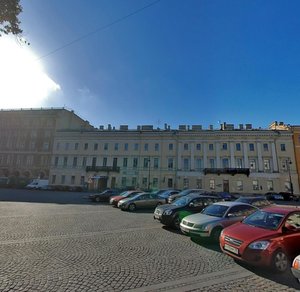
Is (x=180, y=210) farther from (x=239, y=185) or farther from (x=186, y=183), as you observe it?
(x=239, y=185)

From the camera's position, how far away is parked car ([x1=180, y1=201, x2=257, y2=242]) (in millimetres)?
7875

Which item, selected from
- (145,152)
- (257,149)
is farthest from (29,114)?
(257,149)

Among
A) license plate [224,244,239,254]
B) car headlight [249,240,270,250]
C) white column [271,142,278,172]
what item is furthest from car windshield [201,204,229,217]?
white column [271,142,278,172]

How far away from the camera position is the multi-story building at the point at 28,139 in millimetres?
52250

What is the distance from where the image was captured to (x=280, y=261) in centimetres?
543

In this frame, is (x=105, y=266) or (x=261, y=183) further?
(x=261, y=183)

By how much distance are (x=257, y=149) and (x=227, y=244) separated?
135 ft

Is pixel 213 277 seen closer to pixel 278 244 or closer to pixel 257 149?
pixel 278 244

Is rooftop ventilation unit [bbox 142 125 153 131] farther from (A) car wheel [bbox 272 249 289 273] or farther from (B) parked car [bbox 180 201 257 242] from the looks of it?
(A) car wheel [bbox 272 249 289 273]

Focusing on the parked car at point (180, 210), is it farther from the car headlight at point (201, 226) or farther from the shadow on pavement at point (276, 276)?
the shadow on pavement at point (276, 276)

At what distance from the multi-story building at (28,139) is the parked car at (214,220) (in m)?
50.0

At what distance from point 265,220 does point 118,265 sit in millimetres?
4459

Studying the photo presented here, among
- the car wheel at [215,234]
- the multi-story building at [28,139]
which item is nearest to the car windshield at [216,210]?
the car wheel at [215,234]

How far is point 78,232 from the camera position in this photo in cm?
914
